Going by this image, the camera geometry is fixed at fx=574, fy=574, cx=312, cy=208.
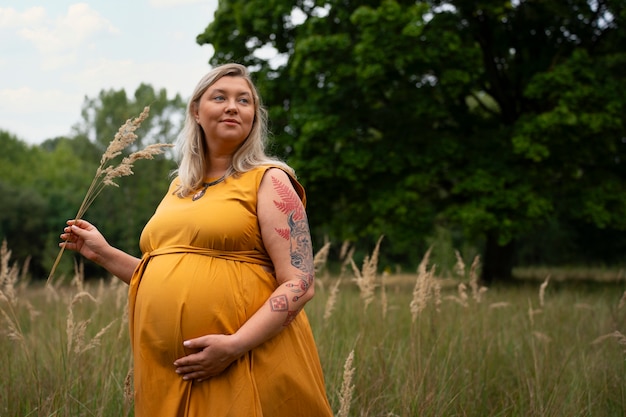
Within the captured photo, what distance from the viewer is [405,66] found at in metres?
11.0

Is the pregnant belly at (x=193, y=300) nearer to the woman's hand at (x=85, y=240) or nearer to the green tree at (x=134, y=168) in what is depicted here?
the woman's hand at (x=85, y=240)

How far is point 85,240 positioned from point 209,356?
2.79ft

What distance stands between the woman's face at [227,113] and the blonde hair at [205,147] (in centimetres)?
3

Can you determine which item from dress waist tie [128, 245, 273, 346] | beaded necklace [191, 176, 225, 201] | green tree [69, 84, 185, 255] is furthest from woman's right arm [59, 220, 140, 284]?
green tree [69, 84, 185, 255]

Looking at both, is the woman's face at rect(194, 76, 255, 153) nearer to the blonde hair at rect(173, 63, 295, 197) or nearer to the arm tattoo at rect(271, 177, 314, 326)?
the blonde hair at rect(173, 63, 295, 197)

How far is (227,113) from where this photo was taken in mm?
2131

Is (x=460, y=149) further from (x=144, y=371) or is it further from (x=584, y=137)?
(x=144, y=371)

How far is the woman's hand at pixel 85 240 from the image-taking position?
7.60 feet

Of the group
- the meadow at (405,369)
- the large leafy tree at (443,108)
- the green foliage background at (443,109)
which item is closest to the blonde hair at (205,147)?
the meadow at (405,369)

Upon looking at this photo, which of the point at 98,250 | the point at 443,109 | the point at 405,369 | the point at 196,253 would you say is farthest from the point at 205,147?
the point at 443,109

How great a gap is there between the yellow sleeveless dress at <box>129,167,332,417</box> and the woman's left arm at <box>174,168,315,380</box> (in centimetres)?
5

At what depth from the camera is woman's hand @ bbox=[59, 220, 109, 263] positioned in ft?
7.60

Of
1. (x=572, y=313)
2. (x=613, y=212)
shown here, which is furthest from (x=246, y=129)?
(x=613, y=212)

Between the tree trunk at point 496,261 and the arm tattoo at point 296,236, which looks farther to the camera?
the tree trunk at point 496,261
